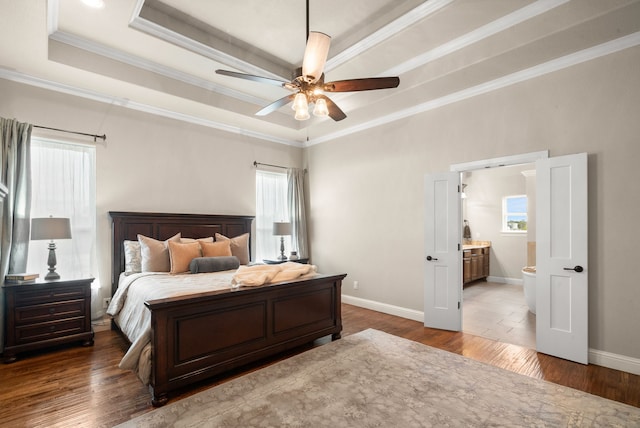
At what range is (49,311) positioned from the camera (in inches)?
127

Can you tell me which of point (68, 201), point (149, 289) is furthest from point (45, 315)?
point (68, 201)

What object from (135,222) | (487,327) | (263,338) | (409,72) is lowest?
(487,327)

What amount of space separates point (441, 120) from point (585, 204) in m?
1.92

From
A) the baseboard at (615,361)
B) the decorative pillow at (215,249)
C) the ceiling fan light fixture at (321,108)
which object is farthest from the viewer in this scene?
the decorative pillow at (215,249)

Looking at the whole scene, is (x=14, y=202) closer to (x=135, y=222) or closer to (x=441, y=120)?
(x=135, y=222)

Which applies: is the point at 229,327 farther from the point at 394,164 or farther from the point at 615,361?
the point at 615,361

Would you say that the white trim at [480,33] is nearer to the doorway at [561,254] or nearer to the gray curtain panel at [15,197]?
the doorway at [561,254]

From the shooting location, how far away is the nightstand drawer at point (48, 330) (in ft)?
10.1

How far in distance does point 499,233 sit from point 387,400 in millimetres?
6417

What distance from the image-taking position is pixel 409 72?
3613 millimetres

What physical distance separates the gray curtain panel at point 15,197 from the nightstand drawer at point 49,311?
27 cm

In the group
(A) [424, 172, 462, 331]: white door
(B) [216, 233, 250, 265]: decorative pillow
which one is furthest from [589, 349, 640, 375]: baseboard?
(B) [216, 233, 250, 265]: decorative pillow

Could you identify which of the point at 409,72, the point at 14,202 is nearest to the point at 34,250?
the point at 14,202

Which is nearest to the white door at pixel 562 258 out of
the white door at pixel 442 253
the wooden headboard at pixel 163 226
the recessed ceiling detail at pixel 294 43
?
the white door at pixel 442 253
